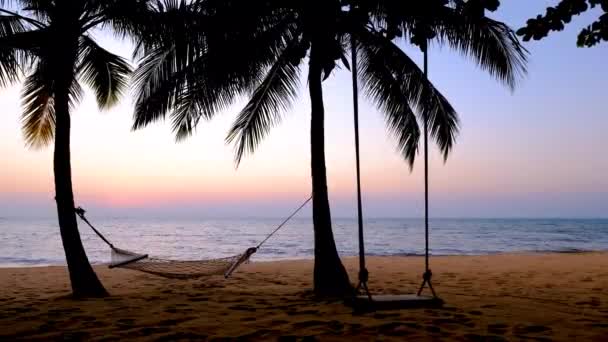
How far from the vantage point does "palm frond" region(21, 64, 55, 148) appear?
7.27 meters

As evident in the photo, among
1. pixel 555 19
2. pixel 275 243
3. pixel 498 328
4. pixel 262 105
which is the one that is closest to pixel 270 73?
pixel 262 105

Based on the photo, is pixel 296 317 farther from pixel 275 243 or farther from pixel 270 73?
pixel 275 243

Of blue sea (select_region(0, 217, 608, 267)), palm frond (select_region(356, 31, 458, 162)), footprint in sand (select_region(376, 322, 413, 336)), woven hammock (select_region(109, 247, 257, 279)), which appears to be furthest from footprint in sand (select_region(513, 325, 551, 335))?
blue sea (select_region(0, 217, 608, 267))

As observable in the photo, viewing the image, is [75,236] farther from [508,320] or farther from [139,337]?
[508,320]

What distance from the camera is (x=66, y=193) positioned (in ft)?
20.5

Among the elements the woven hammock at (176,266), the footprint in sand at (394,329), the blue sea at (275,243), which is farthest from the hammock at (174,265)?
the blue sea at (275,243)

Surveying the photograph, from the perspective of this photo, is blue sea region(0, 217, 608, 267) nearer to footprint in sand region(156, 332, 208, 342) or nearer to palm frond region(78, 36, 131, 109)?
palm frond region(78, 36, 131, 109)

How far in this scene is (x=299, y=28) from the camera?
650 cm

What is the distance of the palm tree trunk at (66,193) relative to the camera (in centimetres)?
625

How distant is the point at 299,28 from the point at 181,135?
7.01 ft

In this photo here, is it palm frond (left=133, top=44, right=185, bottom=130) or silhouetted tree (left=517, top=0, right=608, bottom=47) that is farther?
palm frond (left=133, top=44, right=185, bottom=130)

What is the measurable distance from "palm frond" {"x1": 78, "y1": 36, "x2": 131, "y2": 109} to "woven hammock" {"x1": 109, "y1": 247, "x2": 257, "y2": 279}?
100.0 inches

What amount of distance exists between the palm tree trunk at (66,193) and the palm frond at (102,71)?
100 cm

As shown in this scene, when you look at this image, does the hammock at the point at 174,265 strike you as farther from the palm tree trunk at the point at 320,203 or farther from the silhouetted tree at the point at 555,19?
the silhouetted tree at the point at 555,19
